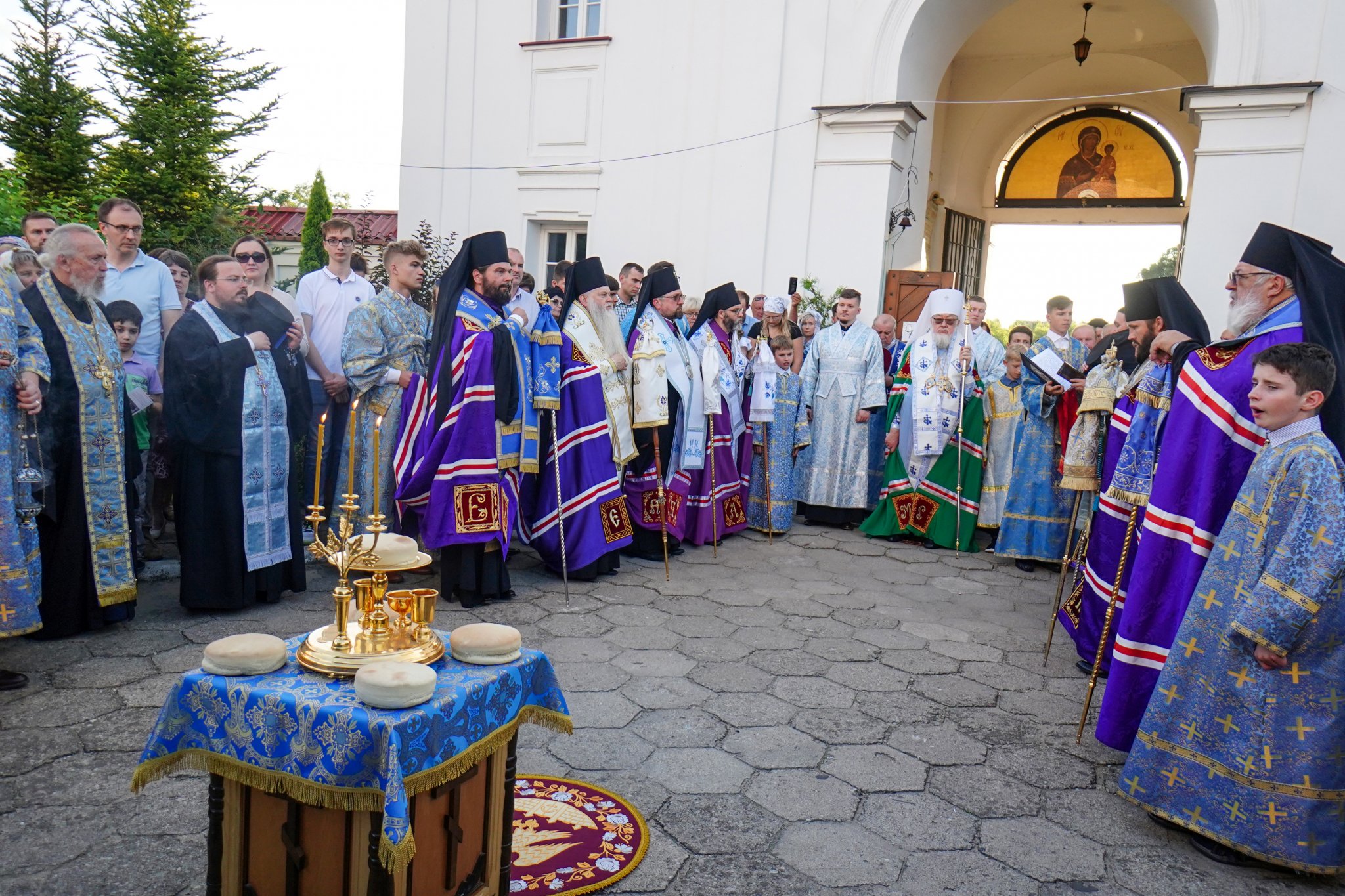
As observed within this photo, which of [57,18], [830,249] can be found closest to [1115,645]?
[830,249]

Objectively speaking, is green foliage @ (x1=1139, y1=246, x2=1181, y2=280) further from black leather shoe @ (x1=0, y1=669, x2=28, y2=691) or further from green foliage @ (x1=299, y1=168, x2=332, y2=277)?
black leather shoe @ (x1=0, y1=669, x2=28, y2=691)

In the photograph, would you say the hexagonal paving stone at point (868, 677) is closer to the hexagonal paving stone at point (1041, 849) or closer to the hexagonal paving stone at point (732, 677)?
the hexagonal paving stone at point (732, 677)

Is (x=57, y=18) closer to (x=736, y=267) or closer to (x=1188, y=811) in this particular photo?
(x=736, y=267)

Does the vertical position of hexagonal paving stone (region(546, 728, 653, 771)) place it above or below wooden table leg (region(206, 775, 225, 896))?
below

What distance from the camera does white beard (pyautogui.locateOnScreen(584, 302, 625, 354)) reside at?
630 centimetres

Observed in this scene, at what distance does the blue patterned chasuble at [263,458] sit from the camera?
16.2 feet

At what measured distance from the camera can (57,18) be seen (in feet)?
47.6

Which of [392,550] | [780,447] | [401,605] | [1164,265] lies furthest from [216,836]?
[1164,265]

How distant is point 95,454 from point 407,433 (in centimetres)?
157

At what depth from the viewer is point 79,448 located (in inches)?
175

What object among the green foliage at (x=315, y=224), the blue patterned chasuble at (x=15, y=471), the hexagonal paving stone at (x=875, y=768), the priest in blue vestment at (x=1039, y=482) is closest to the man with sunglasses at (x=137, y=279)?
the blue patterned chasuble at (x=15, y=471)

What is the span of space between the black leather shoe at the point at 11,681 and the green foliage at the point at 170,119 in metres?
11.1

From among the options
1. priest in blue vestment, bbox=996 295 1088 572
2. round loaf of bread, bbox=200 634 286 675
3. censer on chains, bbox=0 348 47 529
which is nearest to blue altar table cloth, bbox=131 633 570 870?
round loaf of bread, bbox=200 634 286 675

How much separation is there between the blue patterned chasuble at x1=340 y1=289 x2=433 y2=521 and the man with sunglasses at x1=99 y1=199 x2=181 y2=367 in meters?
1.05
